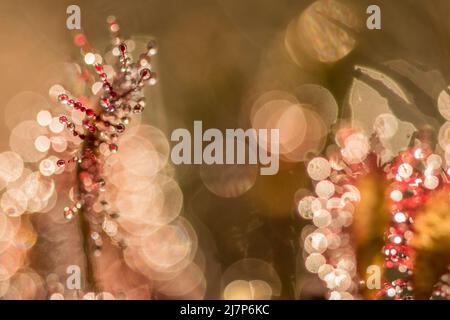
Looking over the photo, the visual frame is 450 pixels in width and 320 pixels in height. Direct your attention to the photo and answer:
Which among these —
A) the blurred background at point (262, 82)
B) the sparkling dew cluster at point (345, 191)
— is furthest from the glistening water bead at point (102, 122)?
the sparkling dew cluster at point (345, 191)

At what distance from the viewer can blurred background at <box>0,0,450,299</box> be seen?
2.69 meters

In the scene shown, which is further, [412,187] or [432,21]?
[432,21]

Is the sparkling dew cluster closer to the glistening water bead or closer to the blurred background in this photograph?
the blurred background

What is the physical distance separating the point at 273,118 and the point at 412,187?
2.52ft

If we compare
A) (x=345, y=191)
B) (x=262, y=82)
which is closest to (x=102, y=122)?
(x=262, y=82)

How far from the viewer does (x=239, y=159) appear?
2.69 m

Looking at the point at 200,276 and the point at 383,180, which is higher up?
the point at 383,180

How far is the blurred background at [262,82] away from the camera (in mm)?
2693

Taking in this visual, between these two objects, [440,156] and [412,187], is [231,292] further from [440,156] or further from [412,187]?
[440,156]

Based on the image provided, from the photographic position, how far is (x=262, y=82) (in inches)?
107

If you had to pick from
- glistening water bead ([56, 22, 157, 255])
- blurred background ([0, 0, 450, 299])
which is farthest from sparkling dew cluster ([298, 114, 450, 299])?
glistening water bead ([56, 22, 157, 255])

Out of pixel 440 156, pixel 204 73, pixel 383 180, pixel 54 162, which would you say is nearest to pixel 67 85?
pixel 54 162

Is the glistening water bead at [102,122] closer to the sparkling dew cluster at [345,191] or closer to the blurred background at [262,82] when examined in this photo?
the blurred background at [262,82]

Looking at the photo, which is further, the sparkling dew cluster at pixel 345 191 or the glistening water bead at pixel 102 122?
the sparkling dew cluster at pixel 345 191
